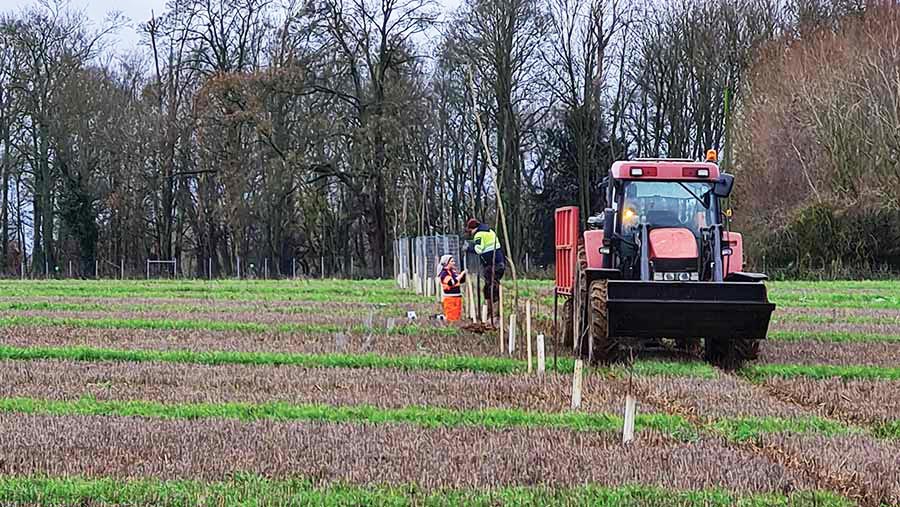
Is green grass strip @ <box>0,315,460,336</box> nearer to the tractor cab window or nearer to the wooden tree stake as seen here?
the tractor cab window

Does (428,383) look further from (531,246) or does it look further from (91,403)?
(531,246)

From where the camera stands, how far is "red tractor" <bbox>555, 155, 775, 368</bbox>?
1275 cm

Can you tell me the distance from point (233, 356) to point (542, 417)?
235 inches

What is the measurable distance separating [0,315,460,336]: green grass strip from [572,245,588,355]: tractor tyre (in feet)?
11.8

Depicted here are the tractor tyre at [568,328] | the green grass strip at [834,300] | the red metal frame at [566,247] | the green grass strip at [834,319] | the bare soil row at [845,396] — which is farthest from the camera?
the green grass strip at [834,300]

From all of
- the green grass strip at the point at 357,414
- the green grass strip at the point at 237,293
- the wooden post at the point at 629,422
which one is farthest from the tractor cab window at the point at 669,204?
the green grass strip at the point at 237,293

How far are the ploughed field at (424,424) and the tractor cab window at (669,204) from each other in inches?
68.8

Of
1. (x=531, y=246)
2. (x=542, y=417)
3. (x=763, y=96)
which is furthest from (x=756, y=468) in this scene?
(x=531, y=246)

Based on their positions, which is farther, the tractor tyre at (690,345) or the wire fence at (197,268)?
the wire fence at (197,268)

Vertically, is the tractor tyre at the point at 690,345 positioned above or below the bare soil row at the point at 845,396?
above

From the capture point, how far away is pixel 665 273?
13664 mm

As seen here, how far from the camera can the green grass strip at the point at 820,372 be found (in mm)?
12922

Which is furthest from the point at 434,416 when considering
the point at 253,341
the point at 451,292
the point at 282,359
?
the point at 451,292

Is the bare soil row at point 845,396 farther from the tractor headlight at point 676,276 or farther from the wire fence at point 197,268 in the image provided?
the wire fence at point 197,268
